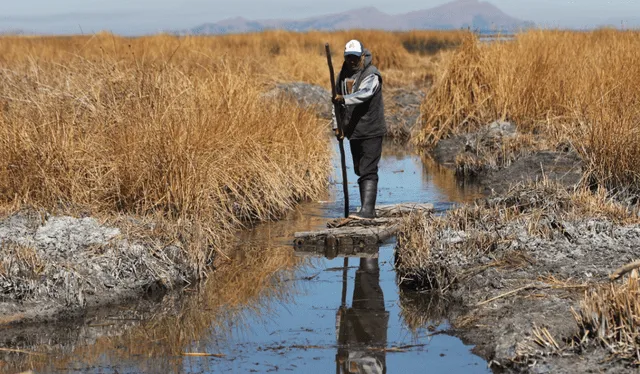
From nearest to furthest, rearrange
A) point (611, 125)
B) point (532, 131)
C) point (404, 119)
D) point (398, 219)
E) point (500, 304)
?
point (500, 304) < point (398, 219) < point (611, 125) < point (532, 131) < point (404, 119)

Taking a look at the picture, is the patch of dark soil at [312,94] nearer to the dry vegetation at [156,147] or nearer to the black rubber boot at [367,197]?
the dry vegetation at [156,147]

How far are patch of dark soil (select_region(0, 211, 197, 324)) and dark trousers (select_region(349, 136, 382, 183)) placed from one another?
7.92ft

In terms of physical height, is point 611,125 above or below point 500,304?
above

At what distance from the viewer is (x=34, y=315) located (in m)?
6.95

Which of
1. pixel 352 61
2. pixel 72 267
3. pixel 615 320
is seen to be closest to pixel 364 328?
pixel 615 320

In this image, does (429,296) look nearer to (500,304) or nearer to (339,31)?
(500,304)

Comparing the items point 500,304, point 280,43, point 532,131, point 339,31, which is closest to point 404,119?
point 532,131

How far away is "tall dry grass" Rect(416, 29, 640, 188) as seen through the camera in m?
13.1

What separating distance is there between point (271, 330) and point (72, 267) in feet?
5.56

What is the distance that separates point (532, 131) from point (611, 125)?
453cm

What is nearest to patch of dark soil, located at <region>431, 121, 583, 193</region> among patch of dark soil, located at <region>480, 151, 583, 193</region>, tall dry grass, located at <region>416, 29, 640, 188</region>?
patch of dark soil, located at <region>480, 151, 583, 193</region>

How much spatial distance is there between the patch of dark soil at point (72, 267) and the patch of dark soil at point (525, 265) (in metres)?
2.06

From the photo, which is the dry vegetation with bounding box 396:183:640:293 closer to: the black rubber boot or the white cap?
the black rubber boot

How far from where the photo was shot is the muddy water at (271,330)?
19.9 ft
